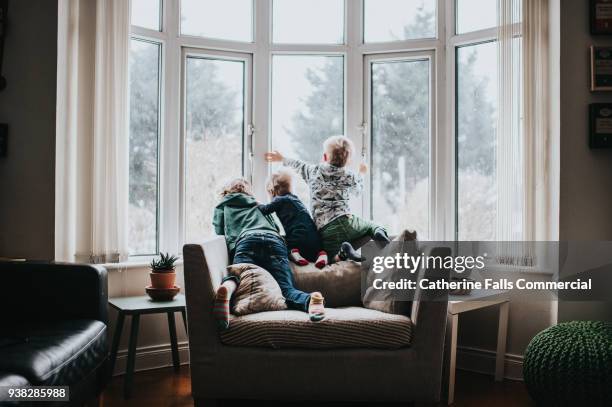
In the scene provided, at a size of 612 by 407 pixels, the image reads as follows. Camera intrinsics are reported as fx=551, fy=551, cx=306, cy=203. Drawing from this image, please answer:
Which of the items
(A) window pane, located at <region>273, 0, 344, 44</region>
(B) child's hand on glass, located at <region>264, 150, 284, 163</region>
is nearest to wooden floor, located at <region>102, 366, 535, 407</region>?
(B) child's hand on glass, located at <region>264, 150, 284, 163</region>

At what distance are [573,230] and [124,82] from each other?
2.60m

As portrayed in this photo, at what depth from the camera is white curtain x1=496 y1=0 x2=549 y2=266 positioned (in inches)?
119

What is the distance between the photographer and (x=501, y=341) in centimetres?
309

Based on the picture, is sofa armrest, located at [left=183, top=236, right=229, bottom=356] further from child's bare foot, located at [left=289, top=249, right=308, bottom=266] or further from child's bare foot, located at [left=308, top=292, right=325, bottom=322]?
child's bare foot, located at [left=289, top=249, right=308, bottom=266]

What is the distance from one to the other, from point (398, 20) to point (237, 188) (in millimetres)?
1569

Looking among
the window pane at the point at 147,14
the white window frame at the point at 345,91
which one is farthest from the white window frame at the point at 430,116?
the window pane at the point at 147,14

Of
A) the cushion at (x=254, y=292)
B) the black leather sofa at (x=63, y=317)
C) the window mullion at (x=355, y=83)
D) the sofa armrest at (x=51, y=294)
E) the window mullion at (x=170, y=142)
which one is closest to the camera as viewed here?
the black leather sofa at (x=63, y=317)

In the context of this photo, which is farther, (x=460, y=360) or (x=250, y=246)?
(x=460, y=360)

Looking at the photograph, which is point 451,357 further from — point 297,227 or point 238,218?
point 238,218

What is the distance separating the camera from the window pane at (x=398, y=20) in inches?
143

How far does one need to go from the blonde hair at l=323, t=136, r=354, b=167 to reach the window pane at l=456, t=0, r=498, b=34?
1.04 meters

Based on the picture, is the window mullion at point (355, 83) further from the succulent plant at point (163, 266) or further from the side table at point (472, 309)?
the succulent plant at point (163, 266)

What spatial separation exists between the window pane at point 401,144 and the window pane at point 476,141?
0.22m

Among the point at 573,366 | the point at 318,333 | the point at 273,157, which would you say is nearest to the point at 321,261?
the point at 318,333
